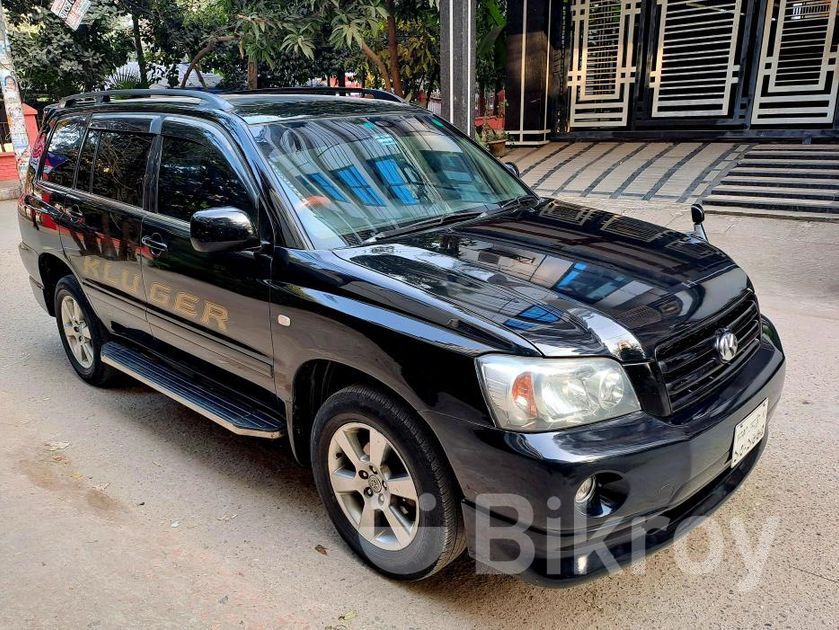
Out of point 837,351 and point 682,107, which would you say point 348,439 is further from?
point 682,107

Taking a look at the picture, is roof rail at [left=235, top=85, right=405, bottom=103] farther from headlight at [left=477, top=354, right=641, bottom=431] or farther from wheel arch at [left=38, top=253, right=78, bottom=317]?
headlight at [left=477, top=354, right=641, bottom=431]

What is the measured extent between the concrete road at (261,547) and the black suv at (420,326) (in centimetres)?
29

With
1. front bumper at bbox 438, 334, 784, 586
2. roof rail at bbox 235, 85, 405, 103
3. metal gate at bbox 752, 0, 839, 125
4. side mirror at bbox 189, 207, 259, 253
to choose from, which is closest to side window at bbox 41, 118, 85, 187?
roof rail at bbox 235, 85, 405, 103

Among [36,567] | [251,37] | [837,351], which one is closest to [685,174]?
[837,351]

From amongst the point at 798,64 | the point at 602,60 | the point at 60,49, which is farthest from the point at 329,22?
the point at 60,49

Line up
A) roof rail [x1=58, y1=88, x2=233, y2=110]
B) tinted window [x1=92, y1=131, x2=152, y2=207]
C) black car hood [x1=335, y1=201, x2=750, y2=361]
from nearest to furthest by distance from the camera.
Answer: black car hood [x1=335, y1=201, x2=750, y2=361], roof rail [x1=58, y1=88, x2=233, y2=110], tinted window [x1=92, y1=131, x2=152, y2=207]

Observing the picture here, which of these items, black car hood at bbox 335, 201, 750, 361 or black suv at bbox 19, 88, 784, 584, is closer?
black suv at bbox 19, 88, 784, 584

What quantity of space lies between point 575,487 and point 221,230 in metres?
1.68

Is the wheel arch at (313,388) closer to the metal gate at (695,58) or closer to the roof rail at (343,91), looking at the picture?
the roof rail at (343,91)

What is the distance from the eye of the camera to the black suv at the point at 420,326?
206cm

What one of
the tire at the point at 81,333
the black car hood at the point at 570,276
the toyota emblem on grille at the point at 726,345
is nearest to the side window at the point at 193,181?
the black car hood at the point at 570,276

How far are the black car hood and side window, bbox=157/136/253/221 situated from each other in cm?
72

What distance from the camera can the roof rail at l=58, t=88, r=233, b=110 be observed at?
3191mm

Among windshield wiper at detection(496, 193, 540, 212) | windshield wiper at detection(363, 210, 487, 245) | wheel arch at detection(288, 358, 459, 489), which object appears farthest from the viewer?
windshield wiper at detection(496, 193, 540, 212)
